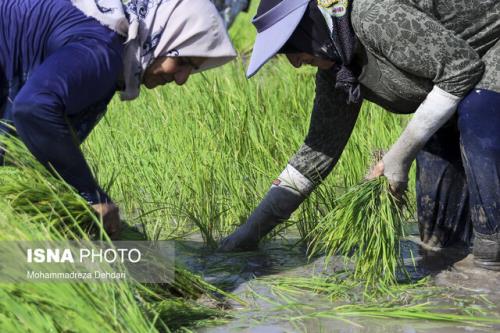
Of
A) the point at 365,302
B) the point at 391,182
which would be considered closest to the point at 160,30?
the point at 391,182

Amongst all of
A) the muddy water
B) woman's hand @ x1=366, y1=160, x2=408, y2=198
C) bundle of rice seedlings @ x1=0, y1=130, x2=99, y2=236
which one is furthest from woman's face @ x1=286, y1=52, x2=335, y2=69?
bundle of rice seedlings @ x1=0, y1=130, x2=99, y2=236

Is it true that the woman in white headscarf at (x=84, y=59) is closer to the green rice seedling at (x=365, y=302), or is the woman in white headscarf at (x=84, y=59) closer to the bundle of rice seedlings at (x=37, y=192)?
the bundle of rice seedlings at (x=37, y=192)

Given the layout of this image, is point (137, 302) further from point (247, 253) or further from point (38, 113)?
point (247, 253)

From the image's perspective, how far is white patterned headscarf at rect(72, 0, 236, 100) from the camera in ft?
11.8

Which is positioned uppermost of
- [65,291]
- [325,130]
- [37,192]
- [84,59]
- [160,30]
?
[160,30]

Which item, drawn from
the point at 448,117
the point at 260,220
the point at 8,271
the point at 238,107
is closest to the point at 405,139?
the point at 448,117

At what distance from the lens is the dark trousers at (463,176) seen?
3.87m

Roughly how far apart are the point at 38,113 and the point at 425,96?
56.9 inches

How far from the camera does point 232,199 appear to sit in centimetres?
483

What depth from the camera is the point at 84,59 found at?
3344 mm

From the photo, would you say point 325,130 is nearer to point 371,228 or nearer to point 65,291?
point 371,228

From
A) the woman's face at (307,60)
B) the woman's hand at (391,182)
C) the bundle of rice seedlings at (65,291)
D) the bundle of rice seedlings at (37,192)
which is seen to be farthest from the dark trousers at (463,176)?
the bundle of rice seedlings at (37,192)

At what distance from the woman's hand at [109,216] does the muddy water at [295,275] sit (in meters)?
0.45

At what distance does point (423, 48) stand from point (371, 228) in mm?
678
